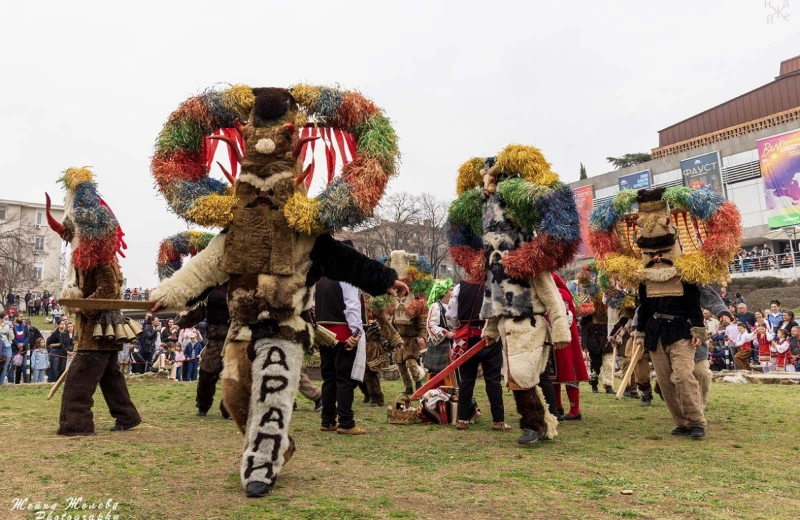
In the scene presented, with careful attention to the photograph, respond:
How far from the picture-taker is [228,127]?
5.02 m

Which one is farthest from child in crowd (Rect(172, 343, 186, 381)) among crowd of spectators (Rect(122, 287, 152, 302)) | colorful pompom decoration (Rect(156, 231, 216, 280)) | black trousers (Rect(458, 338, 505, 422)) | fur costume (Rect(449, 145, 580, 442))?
crowd of spectators (Rect(122, 287, 152, 302))

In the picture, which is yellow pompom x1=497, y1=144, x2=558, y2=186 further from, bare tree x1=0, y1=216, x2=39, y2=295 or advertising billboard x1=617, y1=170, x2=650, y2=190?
advertising billboard x1=617, y1=170, x2=650, y2=190

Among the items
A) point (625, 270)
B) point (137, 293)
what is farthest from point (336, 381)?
point (137, 293)

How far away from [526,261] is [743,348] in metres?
11.7

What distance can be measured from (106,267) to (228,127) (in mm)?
2135

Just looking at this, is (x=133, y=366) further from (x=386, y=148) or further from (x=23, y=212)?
(x=23, y=212)

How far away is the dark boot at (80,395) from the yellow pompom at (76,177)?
1.67 meters

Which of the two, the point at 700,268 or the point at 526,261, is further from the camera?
the point at 700,268

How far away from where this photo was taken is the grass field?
3.46m

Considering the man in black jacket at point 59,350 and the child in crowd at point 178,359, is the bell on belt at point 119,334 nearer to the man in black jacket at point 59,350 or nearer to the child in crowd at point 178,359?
the child in crowd at point 178,359

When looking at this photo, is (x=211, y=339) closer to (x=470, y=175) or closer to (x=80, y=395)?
(x=80, y=395)

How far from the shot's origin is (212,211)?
437 cm

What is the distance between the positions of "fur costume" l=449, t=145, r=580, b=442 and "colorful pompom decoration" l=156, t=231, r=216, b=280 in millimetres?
4785

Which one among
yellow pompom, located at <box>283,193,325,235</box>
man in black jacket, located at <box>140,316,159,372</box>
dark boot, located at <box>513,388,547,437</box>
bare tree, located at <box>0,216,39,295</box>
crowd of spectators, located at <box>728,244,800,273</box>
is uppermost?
bare tree, located at <box>0,216,39,295</box>
